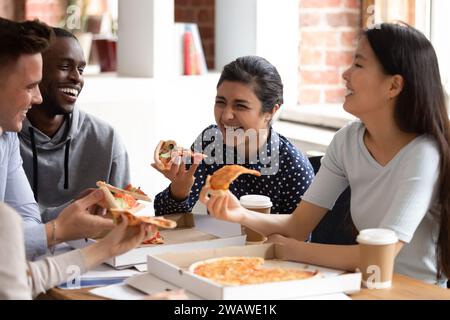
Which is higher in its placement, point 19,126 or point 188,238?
point 19,126

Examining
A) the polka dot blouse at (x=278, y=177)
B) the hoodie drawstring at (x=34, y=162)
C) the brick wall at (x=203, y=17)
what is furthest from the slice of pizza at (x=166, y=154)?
the brick wall at (x=203, y=17)

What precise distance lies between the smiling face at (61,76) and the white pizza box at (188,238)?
678 mm

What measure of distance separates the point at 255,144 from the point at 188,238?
0.57 meters

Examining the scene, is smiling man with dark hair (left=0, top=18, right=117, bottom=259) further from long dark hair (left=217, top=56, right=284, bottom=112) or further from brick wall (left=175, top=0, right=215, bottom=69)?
brick wall (left=175, top=0, right=215, bottom=69)

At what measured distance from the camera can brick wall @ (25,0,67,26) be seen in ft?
23.5

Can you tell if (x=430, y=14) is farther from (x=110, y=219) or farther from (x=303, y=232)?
(x=110, y=219)

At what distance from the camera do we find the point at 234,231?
7.75ft

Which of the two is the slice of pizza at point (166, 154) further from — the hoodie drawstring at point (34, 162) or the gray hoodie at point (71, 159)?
the hoodie drawstring at point (34, 162)

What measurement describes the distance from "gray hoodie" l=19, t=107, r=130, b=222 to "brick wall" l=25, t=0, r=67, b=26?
4.45 metres

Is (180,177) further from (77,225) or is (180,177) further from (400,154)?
(400,154)

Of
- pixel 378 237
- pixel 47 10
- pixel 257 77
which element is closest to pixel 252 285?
pixel 378 237

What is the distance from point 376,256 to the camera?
1.90m

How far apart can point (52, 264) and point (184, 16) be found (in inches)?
141

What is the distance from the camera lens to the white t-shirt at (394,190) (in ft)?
6.71
